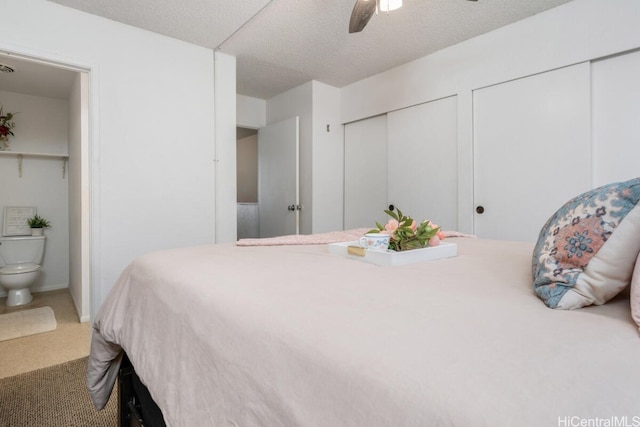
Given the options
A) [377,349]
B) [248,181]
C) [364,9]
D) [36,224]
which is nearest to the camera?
[377,349]

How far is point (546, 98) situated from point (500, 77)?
36cm

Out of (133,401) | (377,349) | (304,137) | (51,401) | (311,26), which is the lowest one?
(51,401)

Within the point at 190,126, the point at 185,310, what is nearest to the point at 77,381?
the point at 185,310

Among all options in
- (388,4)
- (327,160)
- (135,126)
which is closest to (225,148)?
(135,126)

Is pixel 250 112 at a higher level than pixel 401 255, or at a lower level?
higher

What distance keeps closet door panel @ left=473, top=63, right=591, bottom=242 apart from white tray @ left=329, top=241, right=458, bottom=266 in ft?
5.10

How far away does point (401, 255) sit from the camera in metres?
1.06

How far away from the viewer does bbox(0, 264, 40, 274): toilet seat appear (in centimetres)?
298

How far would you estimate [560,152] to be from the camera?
224 cm

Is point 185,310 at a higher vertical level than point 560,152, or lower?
lower

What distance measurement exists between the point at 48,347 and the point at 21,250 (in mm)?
1675

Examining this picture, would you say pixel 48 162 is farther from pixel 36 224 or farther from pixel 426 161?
pixel 426 161

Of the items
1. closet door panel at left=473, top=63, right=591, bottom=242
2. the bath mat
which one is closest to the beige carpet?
the bath mat

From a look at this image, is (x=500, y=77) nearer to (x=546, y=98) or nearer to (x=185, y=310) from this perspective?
(x=546, y=98)
